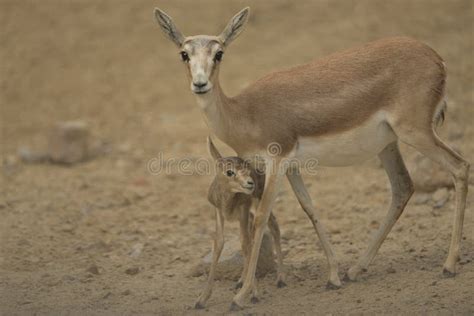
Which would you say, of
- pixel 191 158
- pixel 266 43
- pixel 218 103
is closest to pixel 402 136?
pixel 218 103

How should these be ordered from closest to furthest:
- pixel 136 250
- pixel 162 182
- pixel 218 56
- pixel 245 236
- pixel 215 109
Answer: pixel 218 56, pixel 215 109, pixel 245 236, pixel 136 250, pixel 162 182

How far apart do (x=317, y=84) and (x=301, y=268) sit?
7.46 ft

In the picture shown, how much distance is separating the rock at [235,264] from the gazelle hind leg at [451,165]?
2029mm

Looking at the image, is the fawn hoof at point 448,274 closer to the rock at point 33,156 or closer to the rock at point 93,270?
the rock at point 93,270

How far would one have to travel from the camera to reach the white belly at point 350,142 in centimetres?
834

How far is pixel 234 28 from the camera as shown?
859 centimetres

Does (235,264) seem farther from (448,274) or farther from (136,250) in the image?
(448,274)

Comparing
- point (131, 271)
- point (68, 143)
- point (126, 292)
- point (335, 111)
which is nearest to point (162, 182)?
point (68, 143)

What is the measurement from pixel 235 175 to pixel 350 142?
4.15 ft

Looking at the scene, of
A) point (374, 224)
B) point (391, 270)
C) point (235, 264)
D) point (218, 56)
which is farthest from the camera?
point (374, 224)

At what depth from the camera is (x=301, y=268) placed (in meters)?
9.37

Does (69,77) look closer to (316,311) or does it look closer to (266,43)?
(266,43)

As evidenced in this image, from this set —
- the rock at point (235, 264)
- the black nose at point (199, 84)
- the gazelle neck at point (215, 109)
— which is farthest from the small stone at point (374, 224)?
the black nose at point (199, 84)

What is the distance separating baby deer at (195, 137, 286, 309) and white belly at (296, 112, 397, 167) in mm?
607
